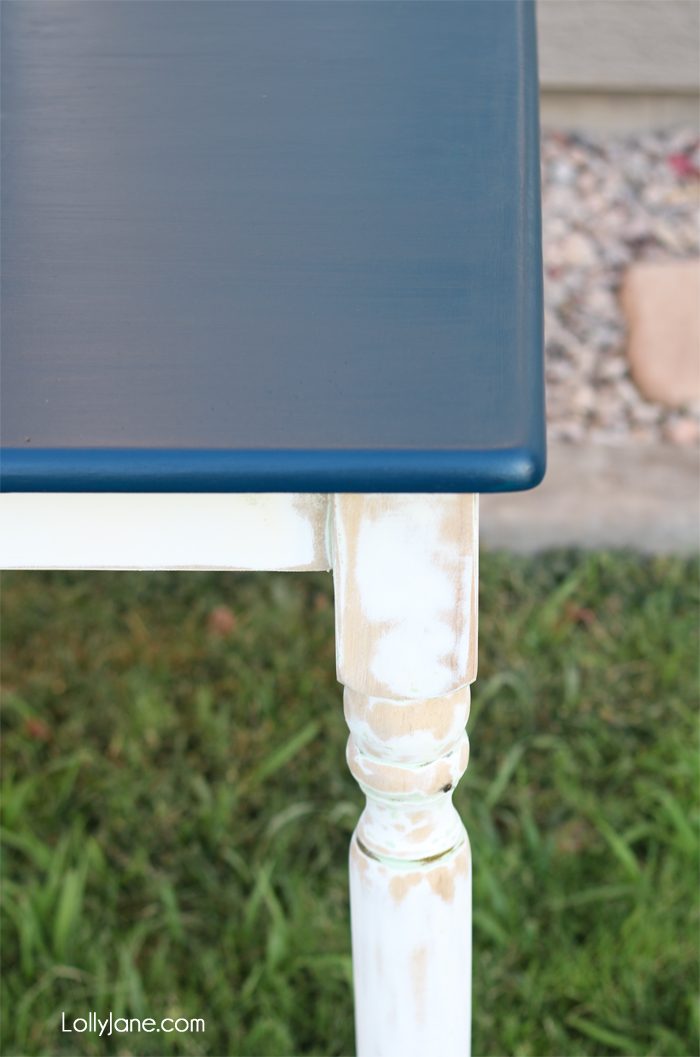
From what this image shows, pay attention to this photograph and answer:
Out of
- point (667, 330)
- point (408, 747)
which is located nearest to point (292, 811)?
point (408, 747)

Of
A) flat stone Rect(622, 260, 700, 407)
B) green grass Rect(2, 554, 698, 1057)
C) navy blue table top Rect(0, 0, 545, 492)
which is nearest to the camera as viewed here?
navy blue table top Rect(0, 0, 545, 492)

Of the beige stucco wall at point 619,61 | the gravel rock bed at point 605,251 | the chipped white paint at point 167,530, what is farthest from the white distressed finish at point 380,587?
the beige stucco wall at point 619,61

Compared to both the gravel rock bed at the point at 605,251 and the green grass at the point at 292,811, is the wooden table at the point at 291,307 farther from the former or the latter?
the gravel rock bed at the point at 605,251

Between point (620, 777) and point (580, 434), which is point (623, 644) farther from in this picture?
point (580, 434)

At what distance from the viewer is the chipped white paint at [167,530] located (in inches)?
24.2

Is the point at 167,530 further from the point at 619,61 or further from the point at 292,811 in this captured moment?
the point at 619,61

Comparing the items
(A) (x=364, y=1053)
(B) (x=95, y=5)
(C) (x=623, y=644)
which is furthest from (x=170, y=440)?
(C) (x=623, y=644)

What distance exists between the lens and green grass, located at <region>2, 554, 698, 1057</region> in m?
1.14

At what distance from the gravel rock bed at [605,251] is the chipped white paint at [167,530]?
1.66m

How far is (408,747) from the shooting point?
0.66m

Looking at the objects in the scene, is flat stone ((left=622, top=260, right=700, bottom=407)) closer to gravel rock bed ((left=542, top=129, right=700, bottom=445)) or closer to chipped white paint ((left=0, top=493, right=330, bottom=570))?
gravel rock bed ((left=542, top=129, right=700, bottom=445))

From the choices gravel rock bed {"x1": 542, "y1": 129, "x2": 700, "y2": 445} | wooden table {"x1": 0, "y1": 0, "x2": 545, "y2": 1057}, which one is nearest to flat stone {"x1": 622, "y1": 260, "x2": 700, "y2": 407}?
gravel rock bed {"x1": 542, "y1": 129, "x2": 700, "y2": 445}

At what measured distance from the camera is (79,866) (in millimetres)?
1267

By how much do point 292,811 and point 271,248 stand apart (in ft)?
3.06
